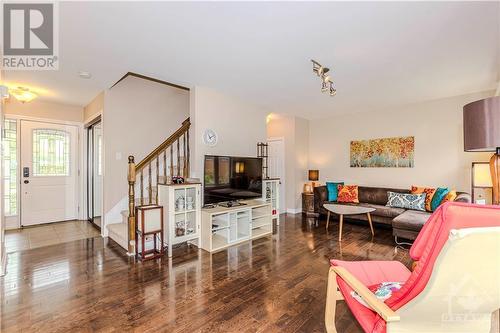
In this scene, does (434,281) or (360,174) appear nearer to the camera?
(434,281)

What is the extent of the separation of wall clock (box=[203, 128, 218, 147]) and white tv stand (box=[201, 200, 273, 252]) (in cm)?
105

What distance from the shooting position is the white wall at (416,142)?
4434mm

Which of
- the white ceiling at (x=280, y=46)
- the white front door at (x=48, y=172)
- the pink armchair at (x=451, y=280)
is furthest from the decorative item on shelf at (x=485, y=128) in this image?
the white front door at (x=48, y=172)

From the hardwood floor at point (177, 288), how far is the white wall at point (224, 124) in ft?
5.02

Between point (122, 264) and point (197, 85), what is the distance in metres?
2.71

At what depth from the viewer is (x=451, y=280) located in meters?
1.04

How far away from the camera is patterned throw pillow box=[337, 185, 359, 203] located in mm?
5223

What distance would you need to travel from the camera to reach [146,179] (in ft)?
15.1

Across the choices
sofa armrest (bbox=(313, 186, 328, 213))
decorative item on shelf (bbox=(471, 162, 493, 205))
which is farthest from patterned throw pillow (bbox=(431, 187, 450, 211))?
sofa armrest (bbox=(313, 186, 328, 213))

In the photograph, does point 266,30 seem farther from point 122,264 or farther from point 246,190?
point 122,264

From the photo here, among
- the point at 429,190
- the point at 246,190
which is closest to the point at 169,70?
the point at 246,190

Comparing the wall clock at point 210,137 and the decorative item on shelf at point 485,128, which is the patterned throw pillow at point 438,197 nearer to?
A: the decorative item on shelf at point 485,128

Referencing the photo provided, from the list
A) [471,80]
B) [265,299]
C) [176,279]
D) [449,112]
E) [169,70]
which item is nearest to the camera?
[265,299]

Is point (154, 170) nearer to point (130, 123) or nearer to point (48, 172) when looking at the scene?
point (130, 123)
